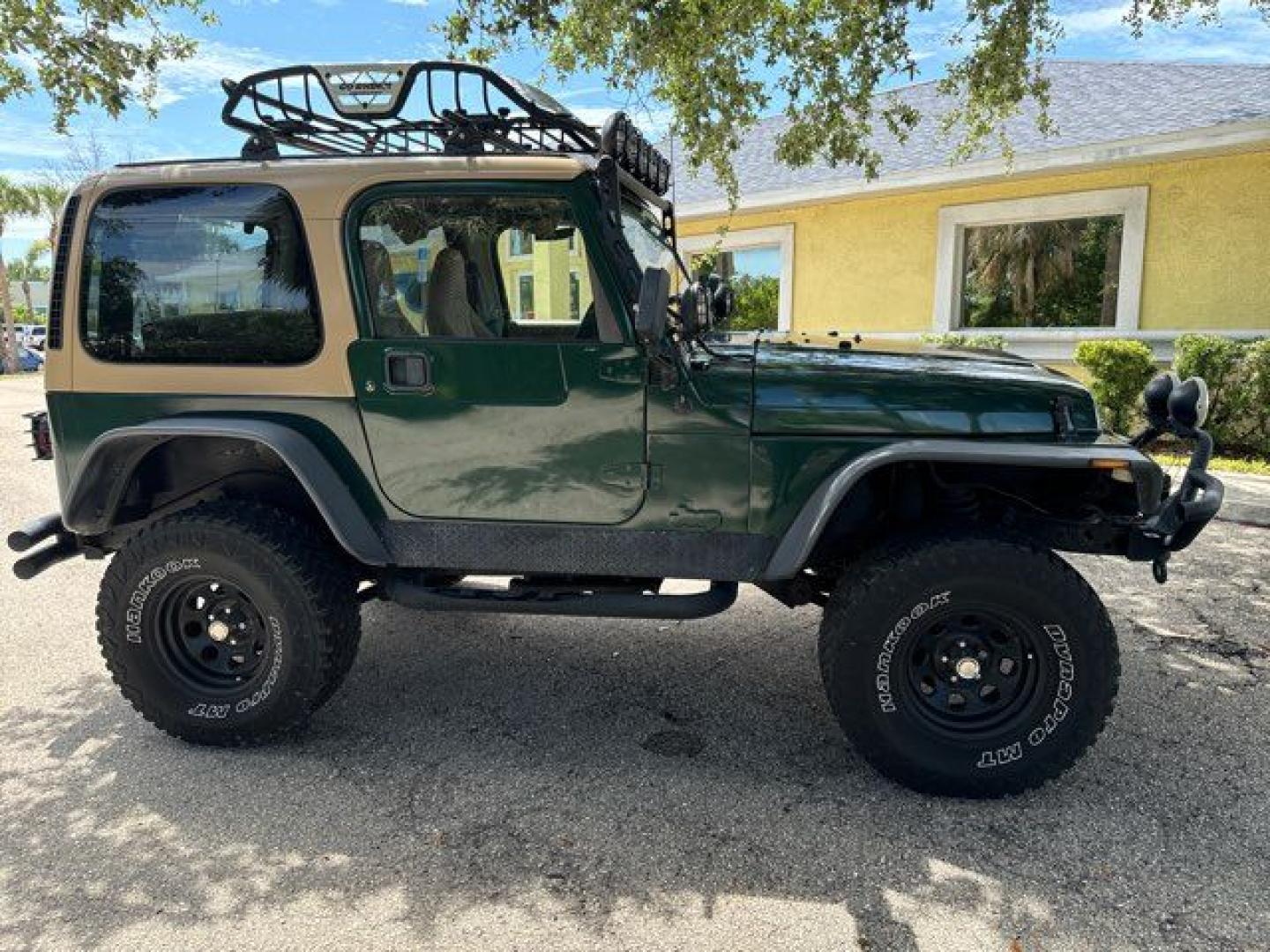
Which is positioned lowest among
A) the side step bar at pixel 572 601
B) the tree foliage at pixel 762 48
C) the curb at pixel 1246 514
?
the curb at pixel 1246 514

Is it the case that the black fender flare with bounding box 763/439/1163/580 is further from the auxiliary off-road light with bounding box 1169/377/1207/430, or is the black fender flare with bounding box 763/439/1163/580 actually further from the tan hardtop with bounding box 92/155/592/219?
the tan hardtop with bounding box 92/155/592/219

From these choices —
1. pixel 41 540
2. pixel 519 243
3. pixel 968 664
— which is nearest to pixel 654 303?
pixel 519 243

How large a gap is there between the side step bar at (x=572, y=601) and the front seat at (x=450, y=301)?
975 millimetres

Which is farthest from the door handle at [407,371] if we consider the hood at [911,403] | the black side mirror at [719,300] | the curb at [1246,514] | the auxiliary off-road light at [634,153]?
the curb at [1246,514]

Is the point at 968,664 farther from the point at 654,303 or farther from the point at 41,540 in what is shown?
the point at 41,540

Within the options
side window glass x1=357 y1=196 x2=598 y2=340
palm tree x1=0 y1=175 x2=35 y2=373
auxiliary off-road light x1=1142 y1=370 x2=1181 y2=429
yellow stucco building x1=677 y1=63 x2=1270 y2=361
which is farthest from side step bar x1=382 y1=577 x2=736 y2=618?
palm tree x1=0 y1=175 x2=35 y2=373

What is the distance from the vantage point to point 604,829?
2.79 meters

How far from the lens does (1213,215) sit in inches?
371

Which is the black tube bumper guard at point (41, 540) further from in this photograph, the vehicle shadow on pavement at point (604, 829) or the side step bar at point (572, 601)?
the side step bar at point (572, 601)

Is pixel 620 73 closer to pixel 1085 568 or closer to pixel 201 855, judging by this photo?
pixel 1085 568

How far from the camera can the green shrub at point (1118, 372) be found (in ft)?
30.7

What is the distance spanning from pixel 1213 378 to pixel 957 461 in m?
7.83

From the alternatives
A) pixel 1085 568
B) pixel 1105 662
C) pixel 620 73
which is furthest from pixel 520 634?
pixel 620 73

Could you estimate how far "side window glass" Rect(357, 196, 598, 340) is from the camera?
3080mm
